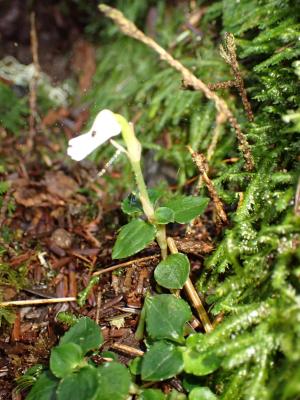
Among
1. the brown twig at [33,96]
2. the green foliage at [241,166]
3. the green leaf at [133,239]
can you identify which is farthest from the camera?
the brown twig at [33,96]

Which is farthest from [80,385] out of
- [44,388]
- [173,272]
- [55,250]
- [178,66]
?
[178,66]

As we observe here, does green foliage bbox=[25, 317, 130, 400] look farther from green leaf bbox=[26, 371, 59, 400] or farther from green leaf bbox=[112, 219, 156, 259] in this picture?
green leaf bbox=[112, 219, 156, 259]

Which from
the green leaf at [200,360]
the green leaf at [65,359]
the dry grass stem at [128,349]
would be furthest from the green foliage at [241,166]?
the green leaf at [65,359]

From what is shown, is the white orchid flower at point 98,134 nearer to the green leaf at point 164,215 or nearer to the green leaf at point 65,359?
the green leaf at point 164,215

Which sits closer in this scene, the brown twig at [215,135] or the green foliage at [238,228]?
the green foliage at [238,228]

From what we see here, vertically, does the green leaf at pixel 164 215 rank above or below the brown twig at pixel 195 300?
above

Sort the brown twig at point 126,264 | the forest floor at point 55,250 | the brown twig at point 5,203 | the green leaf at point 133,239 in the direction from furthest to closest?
the brown twig at point 5,203 < the brown twig at point 126,264 < the forest floor at point 55,250 < the green leaf at point 133,239

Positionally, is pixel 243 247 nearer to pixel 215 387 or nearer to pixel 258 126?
pixel 215 387

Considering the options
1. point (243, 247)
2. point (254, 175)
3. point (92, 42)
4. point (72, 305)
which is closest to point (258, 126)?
point (254, 175)
